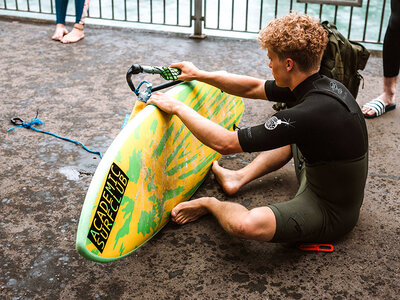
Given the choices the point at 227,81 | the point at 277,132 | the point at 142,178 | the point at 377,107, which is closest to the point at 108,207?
the point at 142,178

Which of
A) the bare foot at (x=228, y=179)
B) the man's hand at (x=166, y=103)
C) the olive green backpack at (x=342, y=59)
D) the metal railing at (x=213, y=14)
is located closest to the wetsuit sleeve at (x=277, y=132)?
the man's hand at (x=166, y=103)

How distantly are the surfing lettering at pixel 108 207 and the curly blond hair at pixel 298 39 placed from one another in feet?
3.06

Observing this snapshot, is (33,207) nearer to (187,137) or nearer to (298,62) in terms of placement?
(187,137)

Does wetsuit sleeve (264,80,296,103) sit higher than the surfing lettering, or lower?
higher

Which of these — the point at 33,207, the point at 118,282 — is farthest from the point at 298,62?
the point at 33,207

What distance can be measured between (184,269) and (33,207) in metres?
1.00

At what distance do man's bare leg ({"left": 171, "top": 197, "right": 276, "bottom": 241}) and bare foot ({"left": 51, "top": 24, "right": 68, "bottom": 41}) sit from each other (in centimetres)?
386

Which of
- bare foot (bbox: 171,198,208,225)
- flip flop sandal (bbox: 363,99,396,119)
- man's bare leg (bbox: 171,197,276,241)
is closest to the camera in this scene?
man's bare leg (bbox: 171,197,276,241)

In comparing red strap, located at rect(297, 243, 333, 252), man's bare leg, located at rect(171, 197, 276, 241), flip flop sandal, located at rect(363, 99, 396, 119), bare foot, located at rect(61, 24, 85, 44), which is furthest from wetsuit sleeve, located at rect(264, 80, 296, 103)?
bare foot, located at rect(61, 24, 85, 44)

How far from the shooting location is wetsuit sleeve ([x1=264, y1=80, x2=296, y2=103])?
2846 mm

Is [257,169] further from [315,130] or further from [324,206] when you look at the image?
[315,130]

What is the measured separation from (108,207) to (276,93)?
1.21 m

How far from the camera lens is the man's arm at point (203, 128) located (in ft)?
7.95

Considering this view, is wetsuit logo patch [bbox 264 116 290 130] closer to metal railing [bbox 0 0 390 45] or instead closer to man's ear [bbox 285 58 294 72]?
man's ear [bbox 285 58 294 72]
